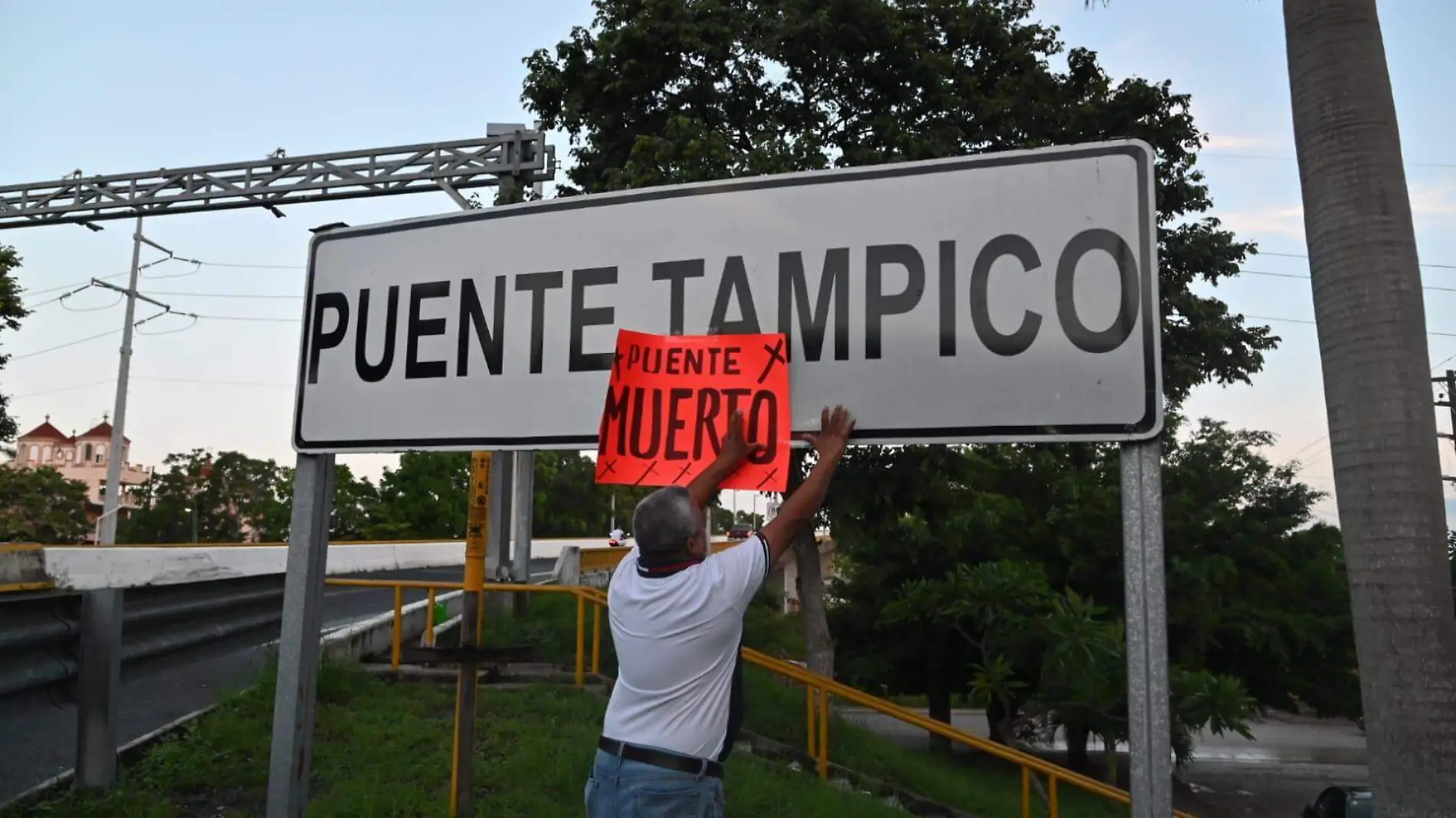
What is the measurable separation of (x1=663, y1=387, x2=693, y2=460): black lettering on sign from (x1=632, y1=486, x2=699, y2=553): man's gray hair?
0.30 feet

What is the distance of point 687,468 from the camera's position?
2662mm

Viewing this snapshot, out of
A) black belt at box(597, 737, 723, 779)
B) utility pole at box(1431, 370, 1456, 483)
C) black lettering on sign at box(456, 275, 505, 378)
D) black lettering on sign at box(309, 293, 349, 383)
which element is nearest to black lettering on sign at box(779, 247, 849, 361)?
black lettering on sign at box(456, 275, 505, 378)

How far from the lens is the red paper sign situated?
2604 millimetres

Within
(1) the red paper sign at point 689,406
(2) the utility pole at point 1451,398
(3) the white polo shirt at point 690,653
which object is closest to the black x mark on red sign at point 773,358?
(1) the red paper sign at point 689,406

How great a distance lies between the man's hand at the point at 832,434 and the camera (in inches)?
98.9

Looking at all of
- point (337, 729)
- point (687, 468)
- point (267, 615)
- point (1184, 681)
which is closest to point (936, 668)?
point (1184, 681)

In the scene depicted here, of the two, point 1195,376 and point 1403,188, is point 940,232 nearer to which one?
point 1403,188

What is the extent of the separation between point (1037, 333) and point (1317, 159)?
2424 millimetres

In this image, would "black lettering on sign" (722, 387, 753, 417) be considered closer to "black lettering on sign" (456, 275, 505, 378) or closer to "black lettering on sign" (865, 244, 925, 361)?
"black lettering on sign" (865, 244, 925, 361)

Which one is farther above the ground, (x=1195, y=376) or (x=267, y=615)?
(x=1195, y=376)

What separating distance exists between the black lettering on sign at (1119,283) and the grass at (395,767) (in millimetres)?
4238

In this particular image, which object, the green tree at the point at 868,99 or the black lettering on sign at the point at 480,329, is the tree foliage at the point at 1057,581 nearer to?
the green tree at the point at 868,99

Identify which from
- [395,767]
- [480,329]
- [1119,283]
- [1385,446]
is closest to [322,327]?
[480,329]

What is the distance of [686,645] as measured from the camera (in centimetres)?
256
